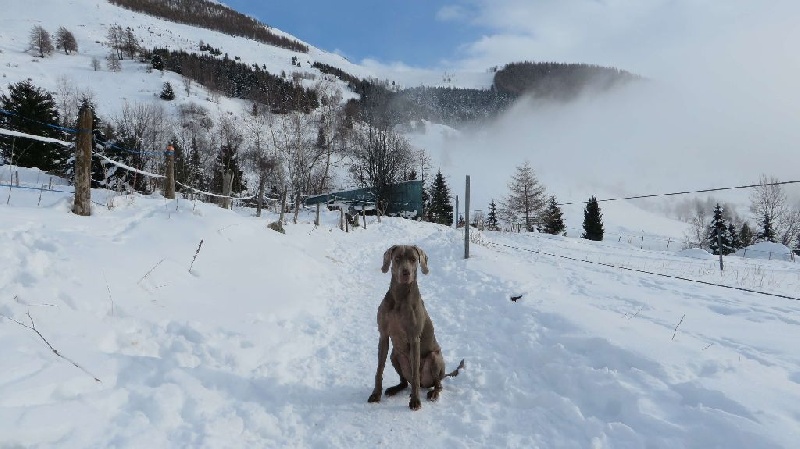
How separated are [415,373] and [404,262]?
102cm

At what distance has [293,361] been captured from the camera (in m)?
4.50

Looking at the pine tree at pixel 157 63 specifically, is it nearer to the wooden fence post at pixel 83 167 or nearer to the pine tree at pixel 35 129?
the pine tree at pixel 35 129

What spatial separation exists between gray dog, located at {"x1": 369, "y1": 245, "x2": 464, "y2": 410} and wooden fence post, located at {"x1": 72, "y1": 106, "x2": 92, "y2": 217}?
5.05 meters

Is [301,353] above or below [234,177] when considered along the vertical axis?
below

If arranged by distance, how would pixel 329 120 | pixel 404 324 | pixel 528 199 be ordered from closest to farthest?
pixel 404 324
pixel 329 120
pixel 528 199

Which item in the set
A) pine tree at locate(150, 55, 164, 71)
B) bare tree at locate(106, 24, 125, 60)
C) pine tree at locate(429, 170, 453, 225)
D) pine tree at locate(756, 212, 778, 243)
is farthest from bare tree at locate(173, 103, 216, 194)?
pine tree at locate(756, 212, 778, 243)

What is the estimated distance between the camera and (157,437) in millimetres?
2674

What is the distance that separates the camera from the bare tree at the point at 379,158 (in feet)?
129

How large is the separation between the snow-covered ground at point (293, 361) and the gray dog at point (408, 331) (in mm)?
241

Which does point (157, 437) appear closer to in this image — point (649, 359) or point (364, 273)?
point (649, 359)

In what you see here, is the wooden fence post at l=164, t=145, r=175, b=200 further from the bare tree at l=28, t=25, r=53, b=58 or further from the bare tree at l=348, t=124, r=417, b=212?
the bare tree at l=28, t=25, r=53, b=58

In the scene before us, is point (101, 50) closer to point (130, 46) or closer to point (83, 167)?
point (130, 46)

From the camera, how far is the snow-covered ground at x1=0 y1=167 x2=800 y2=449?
2740 millimetres

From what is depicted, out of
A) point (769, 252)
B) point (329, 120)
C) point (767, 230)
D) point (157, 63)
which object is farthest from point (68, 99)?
point (767, 230)
